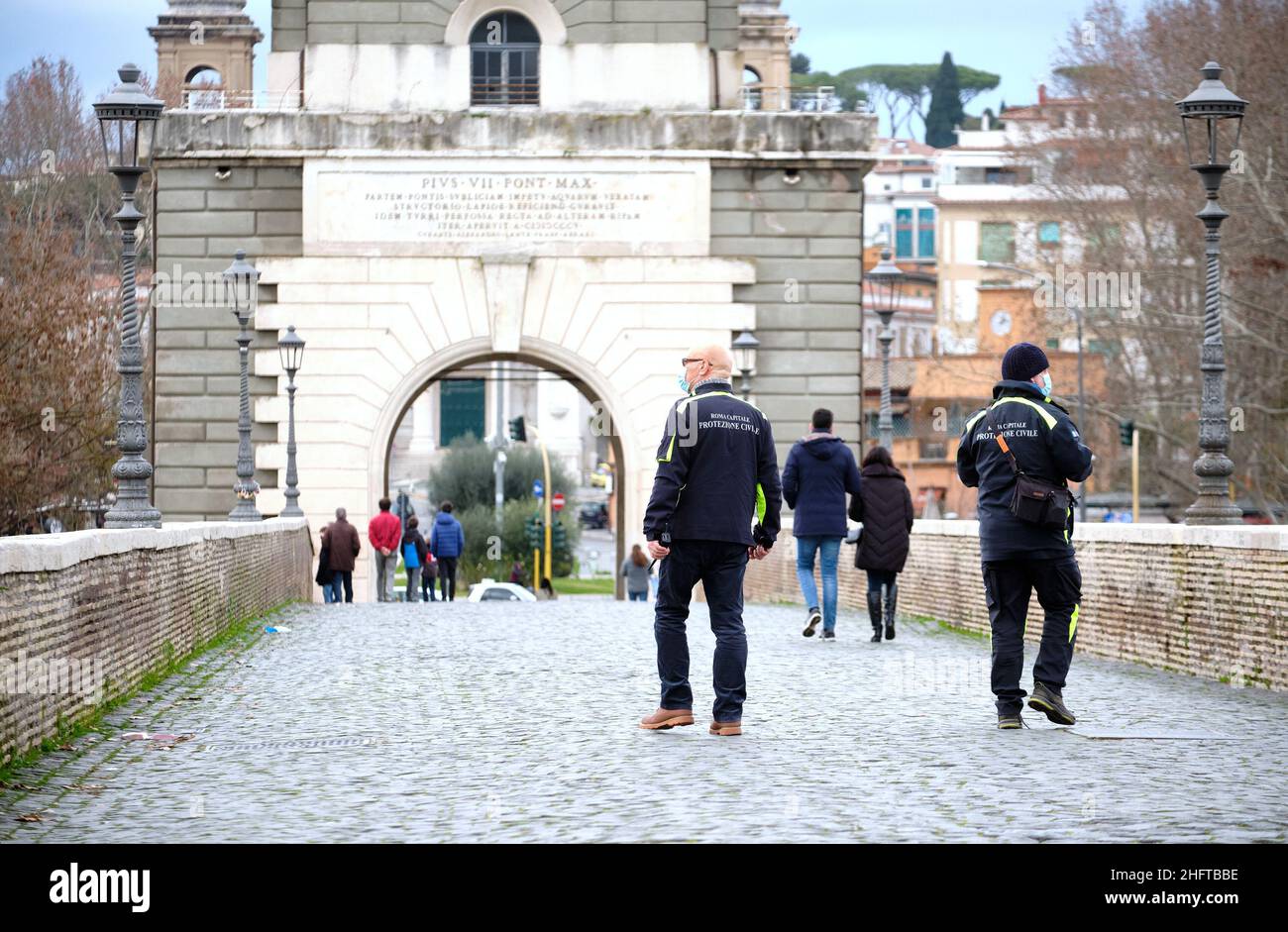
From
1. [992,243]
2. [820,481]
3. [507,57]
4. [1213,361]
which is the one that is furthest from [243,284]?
[992,243]

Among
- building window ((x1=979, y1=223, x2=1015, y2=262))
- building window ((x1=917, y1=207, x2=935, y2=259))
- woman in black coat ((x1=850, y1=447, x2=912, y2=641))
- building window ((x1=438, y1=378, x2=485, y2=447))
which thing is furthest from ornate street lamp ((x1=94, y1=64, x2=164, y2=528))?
building window ((x1=917, y1=207, x2=935, y2=259))

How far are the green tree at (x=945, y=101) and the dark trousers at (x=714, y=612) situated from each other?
142 metres

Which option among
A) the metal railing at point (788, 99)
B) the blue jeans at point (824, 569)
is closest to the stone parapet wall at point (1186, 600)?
the blue jeans at point (824, 569)

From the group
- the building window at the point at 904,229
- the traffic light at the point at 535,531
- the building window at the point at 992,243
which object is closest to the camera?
the traffic light at the point at 535,531

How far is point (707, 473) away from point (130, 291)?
869 centimetres

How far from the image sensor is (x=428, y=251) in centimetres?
3238

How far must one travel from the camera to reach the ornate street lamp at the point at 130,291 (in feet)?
54.2

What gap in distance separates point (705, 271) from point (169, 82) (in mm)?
24658

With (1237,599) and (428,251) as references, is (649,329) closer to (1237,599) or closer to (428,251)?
(428,251)

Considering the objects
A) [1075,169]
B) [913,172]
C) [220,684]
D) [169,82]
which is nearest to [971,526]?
[220,684]

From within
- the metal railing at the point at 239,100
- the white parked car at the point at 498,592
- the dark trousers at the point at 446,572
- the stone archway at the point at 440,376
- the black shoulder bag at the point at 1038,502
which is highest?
the metal railing at the point at 239,100

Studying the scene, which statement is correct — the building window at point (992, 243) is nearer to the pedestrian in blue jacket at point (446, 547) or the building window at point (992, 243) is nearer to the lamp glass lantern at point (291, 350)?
the pedestrian in blue jacket at point (446, 547)

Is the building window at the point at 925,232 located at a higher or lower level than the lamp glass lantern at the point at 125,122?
higher

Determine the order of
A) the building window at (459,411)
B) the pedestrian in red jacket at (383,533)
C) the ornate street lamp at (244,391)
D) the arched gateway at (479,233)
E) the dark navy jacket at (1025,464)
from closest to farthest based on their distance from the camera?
1. the dark navy jacket at (1025,464)
2. the ornate street lamp at (244,391)
3. the pedestrian in red jacket at (383,533)
4. the arched gateway at (479,233)
5. the building window at (459,411)
